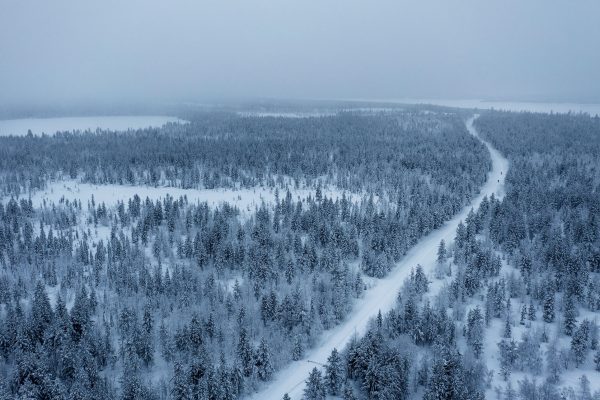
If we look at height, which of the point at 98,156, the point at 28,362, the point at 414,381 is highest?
the point at 98,156

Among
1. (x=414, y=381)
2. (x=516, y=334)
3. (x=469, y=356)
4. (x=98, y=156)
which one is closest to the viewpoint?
(x=414, y=381)

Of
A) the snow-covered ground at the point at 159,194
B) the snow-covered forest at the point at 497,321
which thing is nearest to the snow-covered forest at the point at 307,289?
the snow-covered forest at the point at 497,321

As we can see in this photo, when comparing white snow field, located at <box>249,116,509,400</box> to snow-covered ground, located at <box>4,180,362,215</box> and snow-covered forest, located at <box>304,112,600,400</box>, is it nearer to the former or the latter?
snow-covered forest, located at <box>304,112,600,400</box>

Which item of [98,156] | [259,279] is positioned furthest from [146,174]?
[259,279]

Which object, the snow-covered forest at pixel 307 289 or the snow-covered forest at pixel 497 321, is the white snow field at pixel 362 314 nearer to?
the snow-covered forest at pixel 307 289

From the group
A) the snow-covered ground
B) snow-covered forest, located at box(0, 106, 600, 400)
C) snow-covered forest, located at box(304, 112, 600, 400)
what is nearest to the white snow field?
snow-covered forest, located at box(0, 106, 600, 400)

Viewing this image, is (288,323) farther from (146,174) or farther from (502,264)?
(146,174)

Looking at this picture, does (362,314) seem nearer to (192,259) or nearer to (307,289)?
(307,289)
